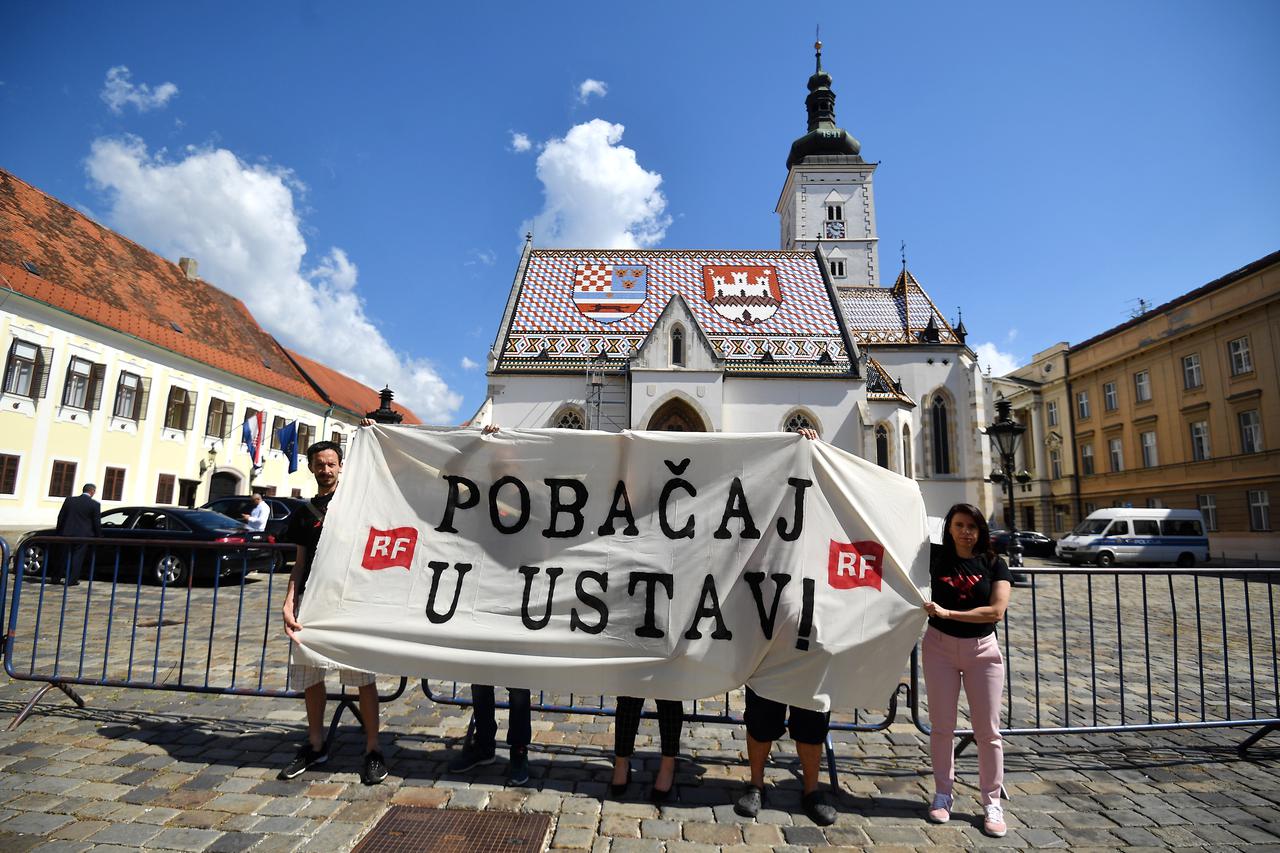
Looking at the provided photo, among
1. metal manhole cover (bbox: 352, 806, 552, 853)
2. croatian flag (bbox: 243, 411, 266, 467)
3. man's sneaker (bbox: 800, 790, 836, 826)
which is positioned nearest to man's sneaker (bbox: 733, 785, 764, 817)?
man's sneaker (bbox: 800, 790, 836, 826)

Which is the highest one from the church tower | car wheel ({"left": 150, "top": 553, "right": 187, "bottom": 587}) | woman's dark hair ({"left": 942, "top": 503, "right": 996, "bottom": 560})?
the church tower

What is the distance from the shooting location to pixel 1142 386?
3406 centimetres

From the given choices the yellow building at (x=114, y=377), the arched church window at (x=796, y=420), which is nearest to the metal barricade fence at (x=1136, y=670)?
the arched church window at (x=796, y=420)

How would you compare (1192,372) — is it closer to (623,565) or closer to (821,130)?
(821,130)

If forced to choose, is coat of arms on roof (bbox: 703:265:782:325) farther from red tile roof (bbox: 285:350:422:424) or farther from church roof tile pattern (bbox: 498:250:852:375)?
red tile roof (bbox: 285:350:422:424)

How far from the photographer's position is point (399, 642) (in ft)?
13.5

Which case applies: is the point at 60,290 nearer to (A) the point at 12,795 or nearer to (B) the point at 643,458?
(A) the point at 12,795

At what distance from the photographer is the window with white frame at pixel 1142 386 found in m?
33.6

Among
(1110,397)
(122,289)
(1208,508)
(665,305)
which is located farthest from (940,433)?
(122,289)

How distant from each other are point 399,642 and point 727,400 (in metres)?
24.9

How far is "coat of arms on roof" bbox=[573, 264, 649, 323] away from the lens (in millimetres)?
30703

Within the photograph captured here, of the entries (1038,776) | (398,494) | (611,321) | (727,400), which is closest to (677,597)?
(398,494)

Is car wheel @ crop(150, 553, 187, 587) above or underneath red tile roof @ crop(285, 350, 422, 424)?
underneath

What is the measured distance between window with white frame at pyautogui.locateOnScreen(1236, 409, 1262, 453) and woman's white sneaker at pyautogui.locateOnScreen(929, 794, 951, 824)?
3404 centimetres
